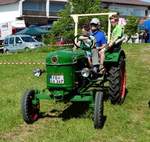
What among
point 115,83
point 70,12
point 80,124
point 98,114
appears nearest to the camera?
point 98,114

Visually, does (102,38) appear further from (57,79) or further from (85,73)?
(57,79)

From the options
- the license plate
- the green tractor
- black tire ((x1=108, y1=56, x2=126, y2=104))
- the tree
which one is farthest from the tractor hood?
the tree

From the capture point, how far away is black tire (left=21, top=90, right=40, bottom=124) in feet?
29.2

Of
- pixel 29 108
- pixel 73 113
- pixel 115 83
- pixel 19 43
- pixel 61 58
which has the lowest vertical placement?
pixel 19 43

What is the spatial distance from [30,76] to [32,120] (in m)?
6.25

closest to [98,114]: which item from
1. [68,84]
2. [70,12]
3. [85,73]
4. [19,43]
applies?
[68,84]

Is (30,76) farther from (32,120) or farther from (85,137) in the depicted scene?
(85,137)

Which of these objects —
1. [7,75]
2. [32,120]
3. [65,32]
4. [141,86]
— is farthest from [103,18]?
[32,120]

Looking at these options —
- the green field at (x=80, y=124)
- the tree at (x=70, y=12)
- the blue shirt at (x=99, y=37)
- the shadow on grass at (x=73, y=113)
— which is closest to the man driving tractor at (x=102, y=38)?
the blue shirt at (x=99, y=37)

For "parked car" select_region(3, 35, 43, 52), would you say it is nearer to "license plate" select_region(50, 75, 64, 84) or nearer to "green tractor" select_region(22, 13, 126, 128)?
"green tractor" select_region(22, 13, 126, 128)

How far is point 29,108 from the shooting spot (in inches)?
360

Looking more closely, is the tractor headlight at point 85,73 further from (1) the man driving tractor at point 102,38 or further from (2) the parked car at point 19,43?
(2) the parked car at point 19,43

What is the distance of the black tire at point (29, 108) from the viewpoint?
29.2 ft

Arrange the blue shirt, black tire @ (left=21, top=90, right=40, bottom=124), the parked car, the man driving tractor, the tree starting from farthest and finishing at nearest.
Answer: the parked car → the tree → the blue shirt → the man driving tractor → black tire @ (left=21, top=90, right=40, bottom=124)
